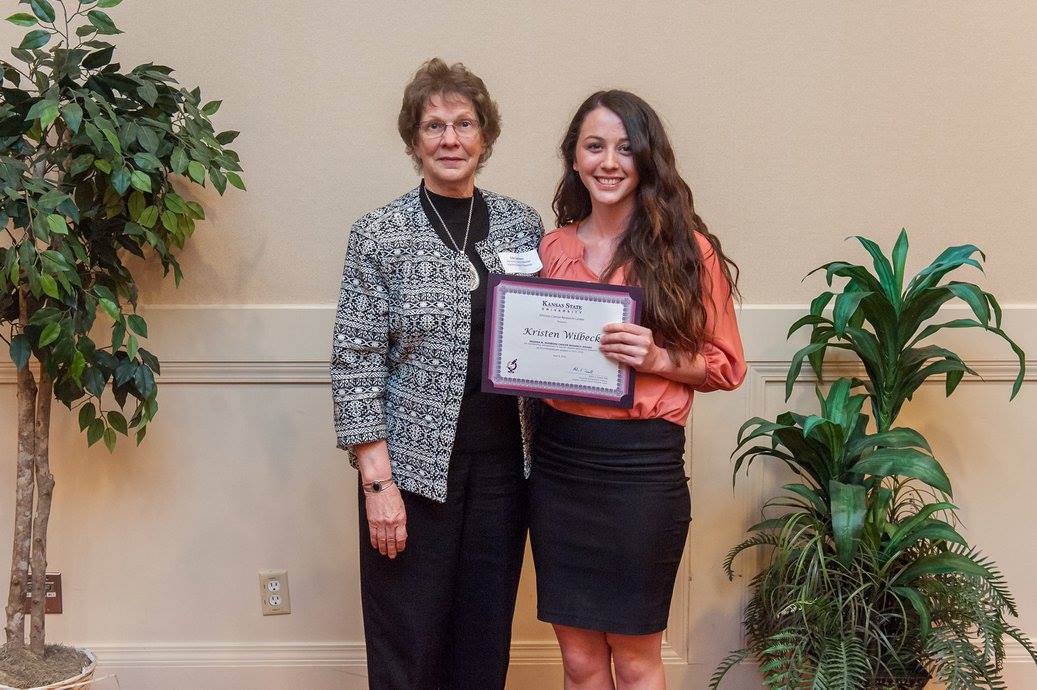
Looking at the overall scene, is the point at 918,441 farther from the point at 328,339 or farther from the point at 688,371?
the point at 328,339

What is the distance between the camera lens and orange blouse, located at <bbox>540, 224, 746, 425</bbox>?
5.95ft

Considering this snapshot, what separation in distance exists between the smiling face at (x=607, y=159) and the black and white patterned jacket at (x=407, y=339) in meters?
0.26

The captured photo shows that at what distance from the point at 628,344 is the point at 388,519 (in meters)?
0.58

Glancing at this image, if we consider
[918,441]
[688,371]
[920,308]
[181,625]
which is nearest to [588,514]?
[688,371]

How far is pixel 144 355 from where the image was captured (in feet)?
7.55

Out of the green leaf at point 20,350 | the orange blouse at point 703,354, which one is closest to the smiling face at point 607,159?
the orange blouse at point 703,354

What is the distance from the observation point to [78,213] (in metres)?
2.03

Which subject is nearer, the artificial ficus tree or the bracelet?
the bracelet

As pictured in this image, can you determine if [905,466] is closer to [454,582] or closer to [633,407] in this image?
[633,407]

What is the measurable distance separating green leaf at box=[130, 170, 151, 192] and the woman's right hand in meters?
0.83

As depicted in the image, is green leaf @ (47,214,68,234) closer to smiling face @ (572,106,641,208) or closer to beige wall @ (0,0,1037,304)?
beige wall @ (0,0,1037,304)

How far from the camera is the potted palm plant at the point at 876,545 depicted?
83.7 inches

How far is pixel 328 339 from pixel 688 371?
1.16 meters

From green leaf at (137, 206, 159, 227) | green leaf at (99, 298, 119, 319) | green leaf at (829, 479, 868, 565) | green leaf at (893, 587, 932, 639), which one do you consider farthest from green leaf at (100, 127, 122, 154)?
green leaf at (893, 587, 932, 639)
